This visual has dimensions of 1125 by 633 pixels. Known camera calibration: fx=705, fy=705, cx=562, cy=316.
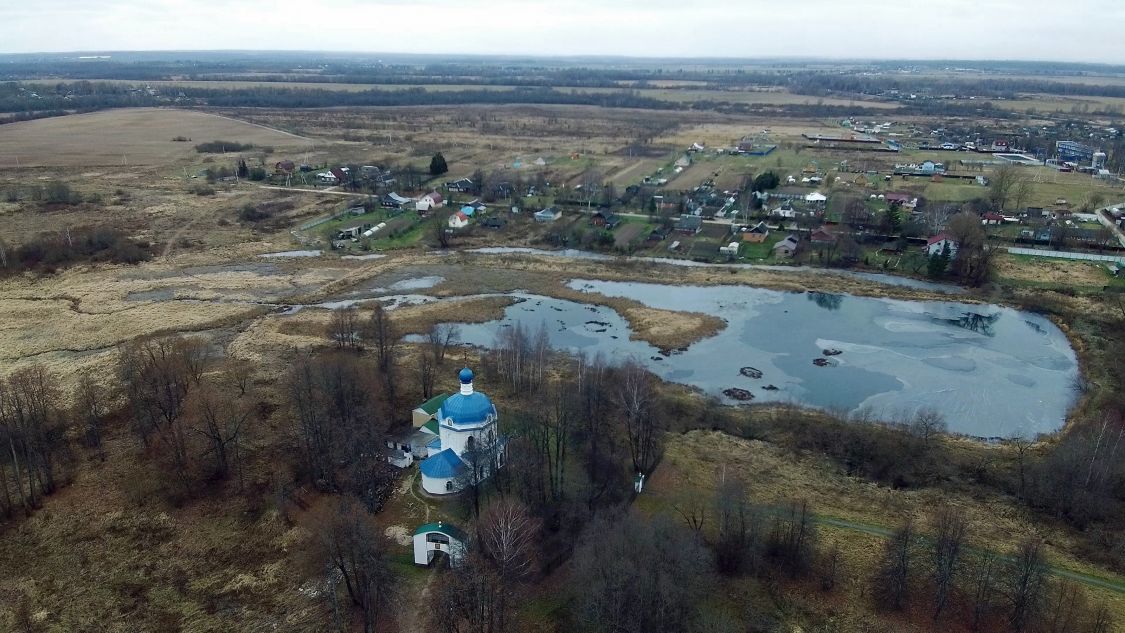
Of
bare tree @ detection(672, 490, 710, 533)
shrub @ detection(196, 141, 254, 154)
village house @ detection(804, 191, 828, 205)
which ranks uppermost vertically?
shrub @ detection(196, 141, 254, 154)

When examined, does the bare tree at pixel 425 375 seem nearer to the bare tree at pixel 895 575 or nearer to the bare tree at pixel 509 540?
the bare tree at pixel 509 540

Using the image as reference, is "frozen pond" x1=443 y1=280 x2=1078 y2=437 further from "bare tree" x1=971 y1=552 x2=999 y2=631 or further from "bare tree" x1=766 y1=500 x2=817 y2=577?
"bare tree" x1=766 y1=500 x2=817 y2=577

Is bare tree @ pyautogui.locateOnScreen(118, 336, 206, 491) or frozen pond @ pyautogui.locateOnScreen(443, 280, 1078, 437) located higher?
bare tree @ pyautogui.locateOnScreen(118, 336, 206, 491)

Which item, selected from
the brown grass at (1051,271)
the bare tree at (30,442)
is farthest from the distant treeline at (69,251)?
the brown grass at (1051,271)

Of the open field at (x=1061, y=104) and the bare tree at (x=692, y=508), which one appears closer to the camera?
the bare tree at (x=692, y=508)

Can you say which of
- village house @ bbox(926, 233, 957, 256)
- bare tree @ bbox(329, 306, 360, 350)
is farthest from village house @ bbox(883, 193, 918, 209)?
bare tree @ bbox(329, 306, 360, 350)

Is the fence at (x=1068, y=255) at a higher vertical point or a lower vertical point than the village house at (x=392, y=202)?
lower

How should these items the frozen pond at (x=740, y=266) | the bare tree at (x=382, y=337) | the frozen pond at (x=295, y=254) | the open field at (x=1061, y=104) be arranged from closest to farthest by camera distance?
the bare tree at (x=382, y=337) → the frozen pond at (x=740, y=266) → the frozen pond at (x=295, y=254) → the open field at (x=1061, y=104)

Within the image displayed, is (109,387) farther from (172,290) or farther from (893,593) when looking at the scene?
(893,593)
